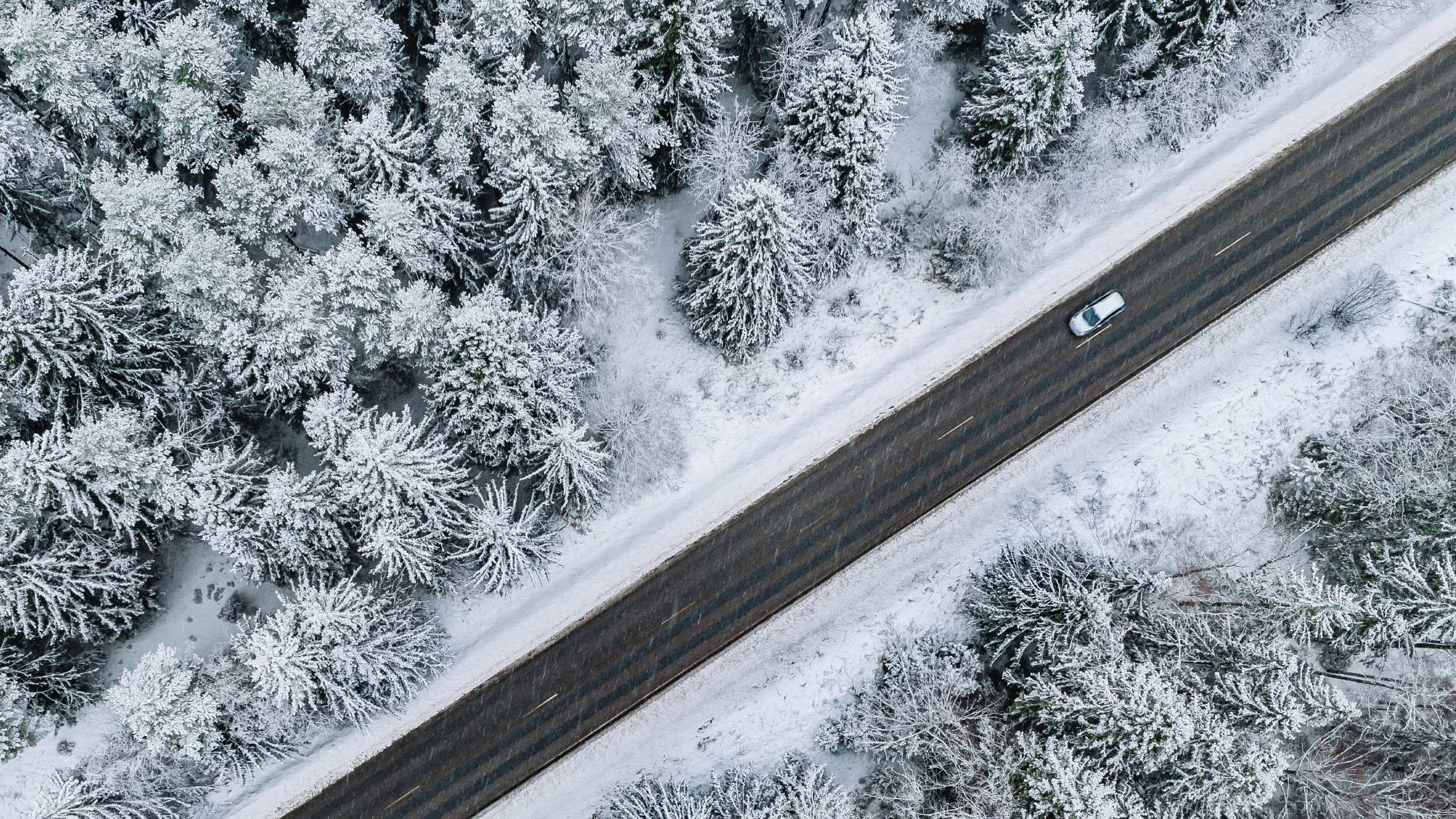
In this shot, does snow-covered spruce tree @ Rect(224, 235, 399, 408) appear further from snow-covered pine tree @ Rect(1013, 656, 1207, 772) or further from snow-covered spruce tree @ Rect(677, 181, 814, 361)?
snow-covered pine tree @ Rect(1013, 656, 1207, 772)

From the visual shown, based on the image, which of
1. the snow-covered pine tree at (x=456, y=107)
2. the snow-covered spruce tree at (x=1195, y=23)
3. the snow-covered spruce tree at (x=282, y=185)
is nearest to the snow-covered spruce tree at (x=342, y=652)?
the snow-covered spruce tree at (x=282, y=185)

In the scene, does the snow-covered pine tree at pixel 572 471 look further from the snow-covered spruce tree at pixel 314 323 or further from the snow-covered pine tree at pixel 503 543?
the snow-covered spruce tree at pixel 314 323

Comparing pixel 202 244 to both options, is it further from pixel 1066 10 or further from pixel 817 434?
pixel 1066 10

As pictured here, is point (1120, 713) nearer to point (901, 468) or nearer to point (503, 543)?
point (901, 468)

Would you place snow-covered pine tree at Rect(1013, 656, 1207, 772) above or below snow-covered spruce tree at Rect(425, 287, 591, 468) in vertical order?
below

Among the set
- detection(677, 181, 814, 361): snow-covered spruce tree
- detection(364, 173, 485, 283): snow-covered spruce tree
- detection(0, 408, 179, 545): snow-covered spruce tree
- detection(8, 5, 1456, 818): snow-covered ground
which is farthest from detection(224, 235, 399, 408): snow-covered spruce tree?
detection(677, 181, 814, 361): snow-covered spruce tree

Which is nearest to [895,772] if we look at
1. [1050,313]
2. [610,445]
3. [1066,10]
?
[610,445]
